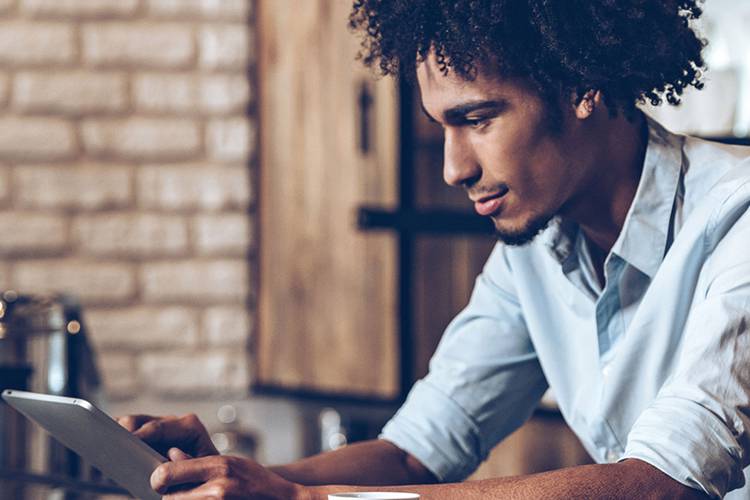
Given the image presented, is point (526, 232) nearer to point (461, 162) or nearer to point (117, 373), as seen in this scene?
point (461, 162)

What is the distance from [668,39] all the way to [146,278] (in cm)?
141

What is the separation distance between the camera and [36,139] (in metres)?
2.45

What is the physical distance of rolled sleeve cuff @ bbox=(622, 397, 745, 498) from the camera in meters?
1.03

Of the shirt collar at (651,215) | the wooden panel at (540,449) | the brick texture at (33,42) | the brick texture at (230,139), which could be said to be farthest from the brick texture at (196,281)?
the shirt collar at (651,215)

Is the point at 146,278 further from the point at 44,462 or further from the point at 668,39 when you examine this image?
the point at 668,39

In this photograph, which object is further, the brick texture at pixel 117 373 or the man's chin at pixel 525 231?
the brick texture at pixel 117 373

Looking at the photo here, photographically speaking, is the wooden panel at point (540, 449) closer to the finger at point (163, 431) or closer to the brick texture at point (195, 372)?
the brick texture at point (195, 372)

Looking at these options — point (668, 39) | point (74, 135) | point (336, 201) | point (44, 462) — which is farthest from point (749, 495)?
point (74, 135)

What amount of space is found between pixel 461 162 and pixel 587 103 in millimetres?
160

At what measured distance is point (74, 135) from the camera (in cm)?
247

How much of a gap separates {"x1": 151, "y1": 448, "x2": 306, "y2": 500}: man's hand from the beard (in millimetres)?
441

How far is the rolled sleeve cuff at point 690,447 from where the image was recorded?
1.03m

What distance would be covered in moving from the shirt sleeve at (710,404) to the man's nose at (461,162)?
31cm

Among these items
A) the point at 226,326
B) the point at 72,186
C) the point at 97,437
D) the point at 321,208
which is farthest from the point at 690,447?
the point at 72,186
